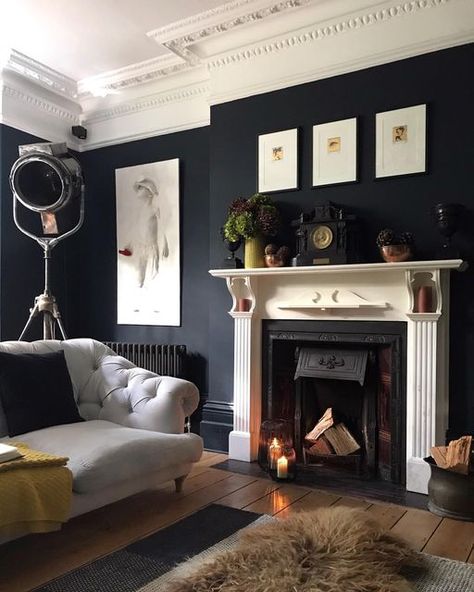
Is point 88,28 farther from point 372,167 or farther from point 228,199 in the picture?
point 372,167

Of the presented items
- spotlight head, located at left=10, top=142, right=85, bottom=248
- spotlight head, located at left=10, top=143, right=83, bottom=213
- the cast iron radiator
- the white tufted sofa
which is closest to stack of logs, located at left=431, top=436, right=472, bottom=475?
the white tufted sofa

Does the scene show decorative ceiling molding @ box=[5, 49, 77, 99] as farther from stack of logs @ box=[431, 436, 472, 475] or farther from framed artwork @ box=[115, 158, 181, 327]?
stack of logs @ box=[431, 436, 472, 475]

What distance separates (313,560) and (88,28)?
11.6ft

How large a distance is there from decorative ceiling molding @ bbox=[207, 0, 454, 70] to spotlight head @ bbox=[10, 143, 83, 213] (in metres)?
1.25

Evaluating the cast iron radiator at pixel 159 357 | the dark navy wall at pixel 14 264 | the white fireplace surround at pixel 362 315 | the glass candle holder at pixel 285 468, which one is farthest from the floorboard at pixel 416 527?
the dark navy wall at pixel 14 264

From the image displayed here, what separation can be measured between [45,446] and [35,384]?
42 cm

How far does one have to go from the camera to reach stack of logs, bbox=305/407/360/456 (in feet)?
11.0

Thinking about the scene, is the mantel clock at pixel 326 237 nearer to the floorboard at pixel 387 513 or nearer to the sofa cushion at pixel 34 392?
the floorboard at pixel 387 513

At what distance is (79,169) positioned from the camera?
4020 millimetres

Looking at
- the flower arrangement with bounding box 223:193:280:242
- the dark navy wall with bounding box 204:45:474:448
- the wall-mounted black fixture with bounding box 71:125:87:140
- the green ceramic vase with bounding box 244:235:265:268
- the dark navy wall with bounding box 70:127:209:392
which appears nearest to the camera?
the dark navy wall with bounding box 204:45:474:448

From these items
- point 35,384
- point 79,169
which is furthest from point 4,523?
point 79,169

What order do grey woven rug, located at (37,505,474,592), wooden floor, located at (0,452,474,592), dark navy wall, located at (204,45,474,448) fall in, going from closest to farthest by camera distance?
1. grey woven rug, located at (37,505,474,592)
2. wooden floor, located at (0,452,474,592)
3. dark navy wall, located at (204,45,474,448)

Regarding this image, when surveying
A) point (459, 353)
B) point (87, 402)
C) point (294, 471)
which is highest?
point (459, 353)

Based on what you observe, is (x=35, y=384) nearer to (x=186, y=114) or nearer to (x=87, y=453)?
(x=87, y=453)
